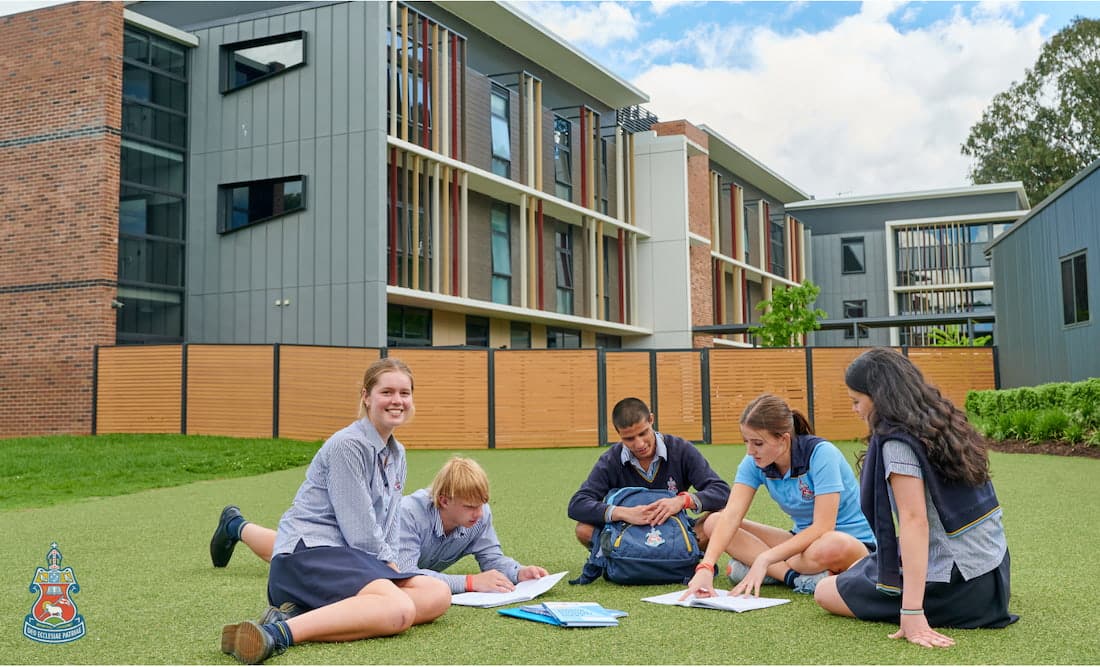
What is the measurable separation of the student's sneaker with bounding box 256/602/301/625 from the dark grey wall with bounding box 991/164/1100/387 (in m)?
14.9

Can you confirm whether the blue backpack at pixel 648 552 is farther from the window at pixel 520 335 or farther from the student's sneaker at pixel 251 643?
the window at pixel 520 335

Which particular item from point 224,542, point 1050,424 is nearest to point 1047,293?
point 1050,424

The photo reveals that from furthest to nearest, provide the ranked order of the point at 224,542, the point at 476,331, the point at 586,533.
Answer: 1. the point at 476,331
2. the point at 224,542
3. the point at 586,533

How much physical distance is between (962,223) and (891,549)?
4538 cm

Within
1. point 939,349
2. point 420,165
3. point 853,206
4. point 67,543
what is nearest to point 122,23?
point 420,165

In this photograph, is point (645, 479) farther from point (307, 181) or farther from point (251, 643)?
point (307, 181)

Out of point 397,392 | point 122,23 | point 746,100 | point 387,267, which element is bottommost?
point 397,392

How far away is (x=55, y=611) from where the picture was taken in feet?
13.4

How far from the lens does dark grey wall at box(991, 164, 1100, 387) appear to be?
52.7 feet

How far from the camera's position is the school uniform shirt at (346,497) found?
4414 millimetres

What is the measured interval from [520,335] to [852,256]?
25.2m

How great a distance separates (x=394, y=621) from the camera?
4281 mm

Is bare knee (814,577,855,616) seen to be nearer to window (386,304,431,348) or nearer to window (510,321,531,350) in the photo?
window (386,304,431,348)

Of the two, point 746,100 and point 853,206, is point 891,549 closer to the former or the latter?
point 746,100
